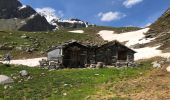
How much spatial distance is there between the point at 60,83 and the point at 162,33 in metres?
69.2

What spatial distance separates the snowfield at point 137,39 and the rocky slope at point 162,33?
79.3 inches

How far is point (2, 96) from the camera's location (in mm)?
47594

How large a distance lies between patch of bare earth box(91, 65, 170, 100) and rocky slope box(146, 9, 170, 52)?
1883 inches

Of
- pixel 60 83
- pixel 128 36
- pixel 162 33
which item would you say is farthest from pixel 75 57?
pixel 128 36

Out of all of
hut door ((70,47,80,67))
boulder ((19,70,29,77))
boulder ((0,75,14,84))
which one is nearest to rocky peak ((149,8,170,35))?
hut door ((70,47,80,67))

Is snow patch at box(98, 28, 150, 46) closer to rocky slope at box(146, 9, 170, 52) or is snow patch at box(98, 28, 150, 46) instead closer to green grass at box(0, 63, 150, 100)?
rocky slope at box(146, 9, 170, 52)

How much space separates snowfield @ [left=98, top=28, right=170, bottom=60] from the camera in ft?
334

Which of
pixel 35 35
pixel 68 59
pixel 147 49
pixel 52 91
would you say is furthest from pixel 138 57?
pixel 52 91

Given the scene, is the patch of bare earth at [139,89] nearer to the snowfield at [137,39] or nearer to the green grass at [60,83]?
the green grass at [60,83]

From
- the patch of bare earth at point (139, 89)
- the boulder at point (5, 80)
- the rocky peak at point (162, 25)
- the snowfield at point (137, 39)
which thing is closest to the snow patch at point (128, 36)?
the snowfield at point (137, 39)

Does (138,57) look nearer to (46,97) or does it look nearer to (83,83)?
(83,83)

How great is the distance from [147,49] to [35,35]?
4303 cm

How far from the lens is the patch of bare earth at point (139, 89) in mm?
44375

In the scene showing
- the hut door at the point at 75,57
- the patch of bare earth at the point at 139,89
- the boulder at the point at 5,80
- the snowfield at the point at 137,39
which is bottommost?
the patch of bare earth at the point at 139,89
